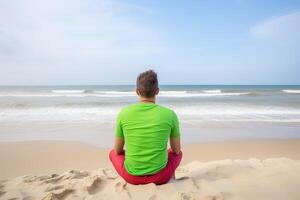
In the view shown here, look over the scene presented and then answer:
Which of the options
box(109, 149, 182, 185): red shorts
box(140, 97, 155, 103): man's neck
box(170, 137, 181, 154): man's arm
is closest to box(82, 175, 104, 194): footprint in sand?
box(109, 149, 182, 185): red shorts

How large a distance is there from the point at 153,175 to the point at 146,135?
0.46 metres

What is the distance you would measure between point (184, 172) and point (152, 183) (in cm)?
114

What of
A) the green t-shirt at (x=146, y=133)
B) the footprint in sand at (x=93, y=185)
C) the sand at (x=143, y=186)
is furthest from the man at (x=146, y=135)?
the footprint in sand at (x=93, y=185)

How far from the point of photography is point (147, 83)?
8.39ft

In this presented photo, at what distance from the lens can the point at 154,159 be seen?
2.67 meters

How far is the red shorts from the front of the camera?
2.76 m

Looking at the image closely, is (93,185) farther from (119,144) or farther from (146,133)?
(146,133)

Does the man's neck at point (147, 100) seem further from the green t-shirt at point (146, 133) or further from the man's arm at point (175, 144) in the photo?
the man's arm at point (175, 144)

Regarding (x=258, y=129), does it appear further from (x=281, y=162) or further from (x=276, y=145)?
(x=281, y=162)

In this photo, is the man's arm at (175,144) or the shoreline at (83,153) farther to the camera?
the shoreline at (83,153)

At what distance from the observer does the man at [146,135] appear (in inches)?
102

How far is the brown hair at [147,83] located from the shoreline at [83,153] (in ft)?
7.57

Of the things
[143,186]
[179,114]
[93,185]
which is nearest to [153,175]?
[143,186]

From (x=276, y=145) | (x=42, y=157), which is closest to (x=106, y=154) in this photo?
(x=42, y=157)
